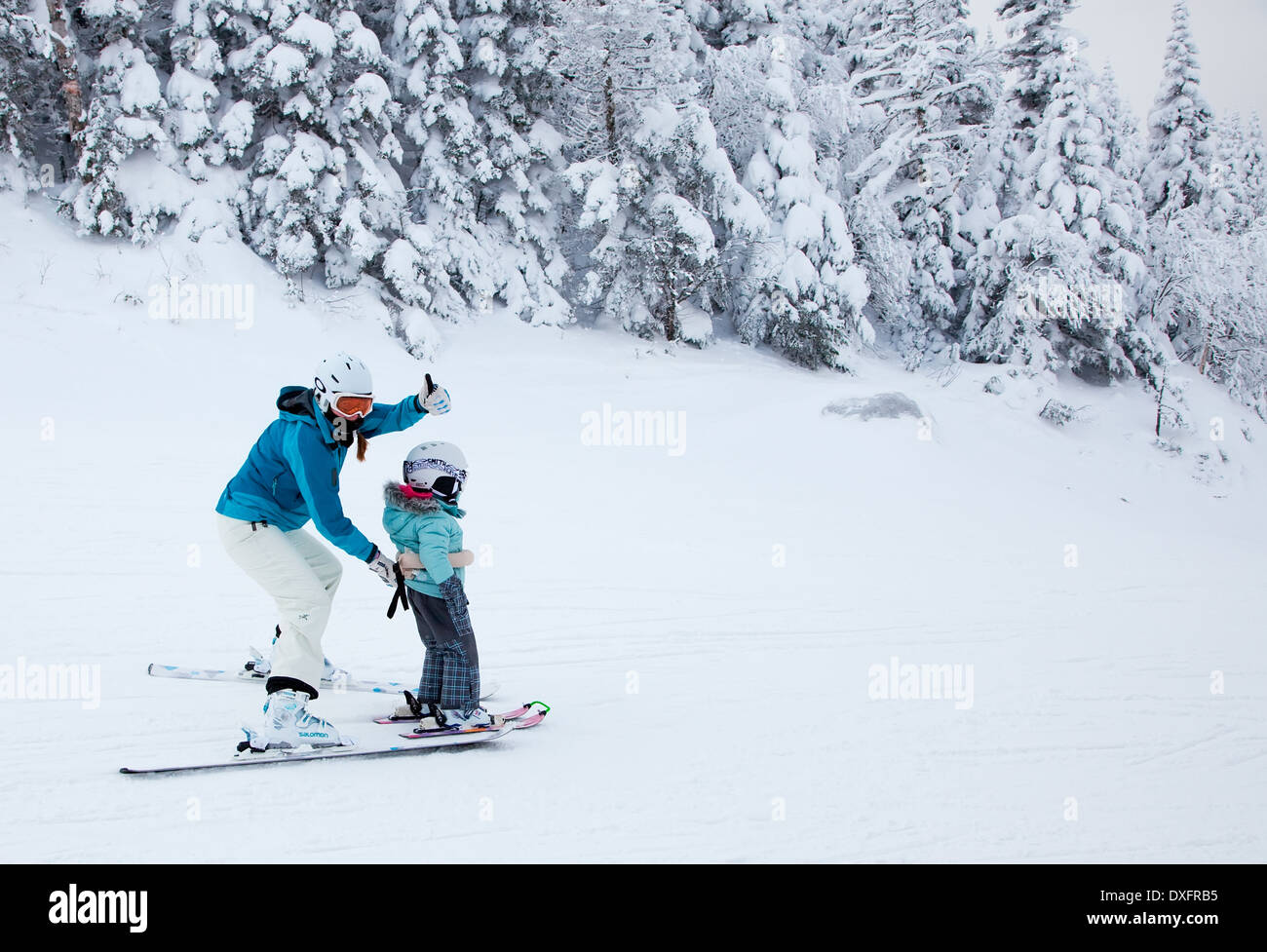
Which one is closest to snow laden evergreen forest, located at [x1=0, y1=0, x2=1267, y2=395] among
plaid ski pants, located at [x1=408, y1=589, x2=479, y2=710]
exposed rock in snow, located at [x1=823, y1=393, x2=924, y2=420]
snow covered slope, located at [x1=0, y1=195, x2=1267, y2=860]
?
snow covered slope, located at [x1=0, y1=195, x2=1267, y2=860]

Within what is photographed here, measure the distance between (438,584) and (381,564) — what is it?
15.4 inches

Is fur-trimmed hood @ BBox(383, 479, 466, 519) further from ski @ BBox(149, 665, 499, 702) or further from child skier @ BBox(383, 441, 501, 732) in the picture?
ski @ BBox(149, 665, 499, 702)

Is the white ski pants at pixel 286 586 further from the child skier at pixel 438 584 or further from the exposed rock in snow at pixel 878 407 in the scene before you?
the exposed rock in snow at pixel 878 407

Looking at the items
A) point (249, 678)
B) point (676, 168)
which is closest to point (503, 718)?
point (249, 678)

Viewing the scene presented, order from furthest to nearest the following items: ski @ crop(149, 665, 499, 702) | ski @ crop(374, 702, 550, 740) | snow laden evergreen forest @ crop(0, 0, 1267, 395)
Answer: snow laden evergreen forest @ crop(0, 0, 1267, 395) → ski @ crop(149, 665, 499, 702) → ski @ crop(374, 702, 550, 740)

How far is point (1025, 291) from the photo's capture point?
2242cm

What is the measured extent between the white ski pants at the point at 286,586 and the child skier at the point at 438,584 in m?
0.50

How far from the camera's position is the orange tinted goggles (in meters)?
4.15

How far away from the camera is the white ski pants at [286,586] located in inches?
169

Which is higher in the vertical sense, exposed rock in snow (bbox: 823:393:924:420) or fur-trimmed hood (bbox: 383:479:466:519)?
exposed rock in snow (bbox: 823:393:924:420)

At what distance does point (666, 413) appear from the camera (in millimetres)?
16078

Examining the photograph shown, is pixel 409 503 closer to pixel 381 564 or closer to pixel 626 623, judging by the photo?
pixel 381 564
